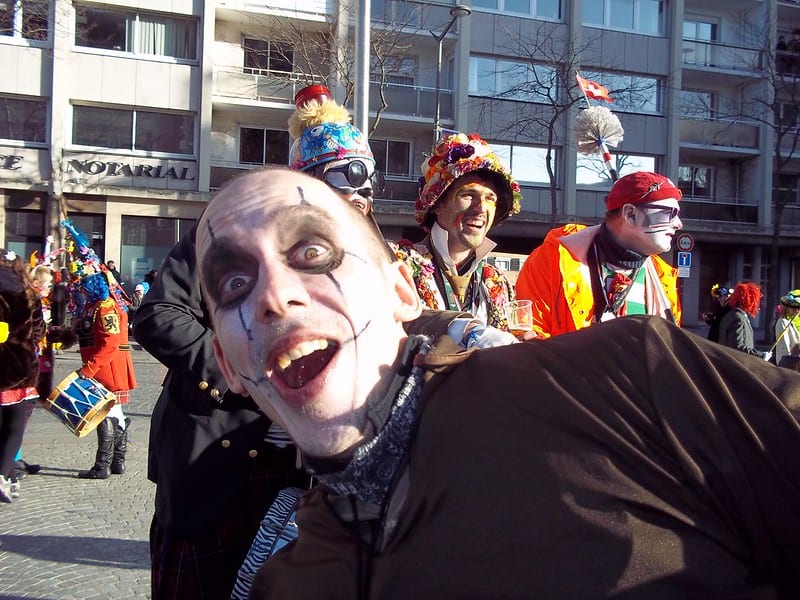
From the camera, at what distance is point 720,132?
2288cm

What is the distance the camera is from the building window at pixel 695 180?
2319cm

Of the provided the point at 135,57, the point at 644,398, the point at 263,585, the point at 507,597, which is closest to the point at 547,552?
the point at 507,597

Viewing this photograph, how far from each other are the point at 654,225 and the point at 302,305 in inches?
85.1

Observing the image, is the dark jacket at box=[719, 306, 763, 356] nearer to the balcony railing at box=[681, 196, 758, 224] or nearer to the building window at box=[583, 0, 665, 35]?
the balcony railing at box=[681, 196, 758, 224]

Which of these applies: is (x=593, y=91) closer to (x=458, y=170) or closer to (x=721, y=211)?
(x=458, y=170)

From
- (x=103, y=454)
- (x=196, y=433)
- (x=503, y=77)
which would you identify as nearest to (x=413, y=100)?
(x=503, y=77)

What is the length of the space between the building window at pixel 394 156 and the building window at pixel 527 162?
2.69 meters

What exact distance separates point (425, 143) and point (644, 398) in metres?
20.7

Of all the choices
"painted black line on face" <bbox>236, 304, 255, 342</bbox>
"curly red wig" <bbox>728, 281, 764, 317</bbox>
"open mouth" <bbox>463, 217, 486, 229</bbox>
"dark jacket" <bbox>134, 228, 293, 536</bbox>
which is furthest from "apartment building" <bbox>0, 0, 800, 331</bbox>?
"painted black line on face" <bbox>236, 304, 255, 342</bbox>

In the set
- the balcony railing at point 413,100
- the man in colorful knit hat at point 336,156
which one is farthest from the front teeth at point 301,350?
the balcony railing at point 413,100

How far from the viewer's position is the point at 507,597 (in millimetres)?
878

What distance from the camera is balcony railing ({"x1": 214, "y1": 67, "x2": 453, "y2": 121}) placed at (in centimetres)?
1917

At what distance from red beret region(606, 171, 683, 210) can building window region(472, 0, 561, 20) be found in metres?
19.7

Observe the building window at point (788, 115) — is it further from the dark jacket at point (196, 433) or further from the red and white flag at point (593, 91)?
the dark jacket at point (196, 433)
